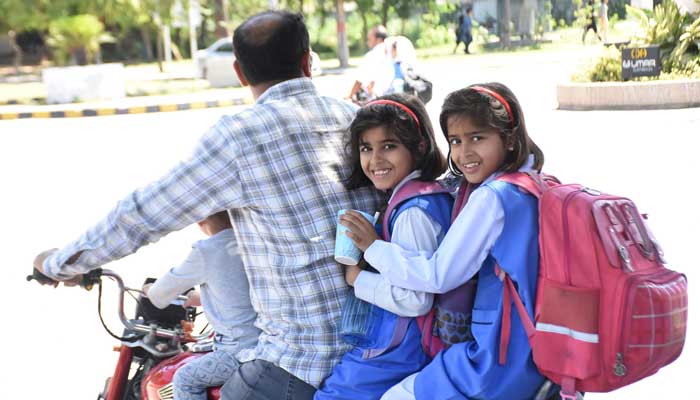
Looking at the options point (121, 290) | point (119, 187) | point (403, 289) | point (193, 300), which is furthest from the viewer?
point (119, 187)

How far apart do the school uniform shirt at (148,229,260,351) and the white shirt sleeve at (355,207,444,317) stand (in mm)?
468

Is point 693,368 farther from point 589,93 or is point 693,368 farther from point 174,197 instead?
point 589,93

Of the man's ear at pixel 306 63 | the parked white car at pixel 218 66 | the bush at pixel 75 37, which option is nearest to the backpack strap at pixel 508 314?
the man's ear at pixel 306 63

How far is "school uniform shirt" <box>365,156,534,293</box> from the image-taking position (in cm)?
227

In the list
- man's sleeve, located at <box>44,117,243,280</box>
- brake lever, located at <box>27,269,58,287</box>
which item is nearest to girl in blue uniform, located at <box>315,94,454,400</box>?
man's sleeve, located at <box>44,117,243,280</box>

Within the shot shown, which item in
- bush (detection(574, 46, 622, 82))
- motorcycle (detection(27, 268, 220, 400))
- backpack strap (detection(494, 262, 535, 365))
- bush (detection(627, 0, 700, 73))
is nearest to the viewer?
backpack strap (detection(494, 262, 535, 365))

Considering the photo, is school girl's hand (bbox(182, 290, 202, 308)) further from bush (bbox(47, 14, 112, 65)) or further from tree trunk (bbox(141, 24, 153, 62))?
tree trunk (bbox(141, 24, 153, 62))

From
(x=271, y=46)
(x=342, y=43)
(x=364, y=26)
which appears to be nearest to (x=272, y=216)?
(x=271, y=46)

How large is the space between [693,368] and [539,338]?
2.98 meters

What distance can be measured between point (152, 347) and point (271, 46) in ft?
3.53

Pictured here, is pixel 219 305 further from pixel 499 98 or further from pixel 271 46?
pixel 499 98

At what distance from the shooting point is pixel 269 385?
2.53m

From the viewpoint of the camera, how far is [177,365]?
9.82 feet

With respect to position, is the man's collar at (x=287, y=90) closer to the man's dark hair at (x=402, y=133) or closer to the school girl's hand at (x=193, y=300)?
the man's dark hair at (x=402, y=133)
